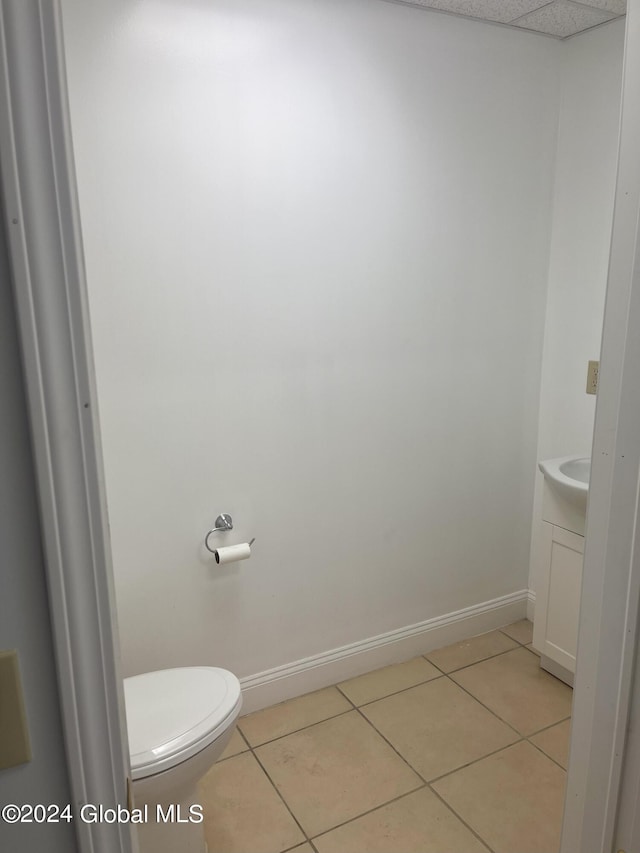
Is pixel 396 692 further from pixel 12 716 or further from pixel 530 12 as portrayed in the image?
pixel 530 12

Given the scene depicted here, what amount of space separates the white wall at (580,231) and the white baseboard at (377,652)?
769 mm

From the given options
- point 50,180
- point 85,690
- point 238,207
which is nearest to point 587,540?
point 85,690

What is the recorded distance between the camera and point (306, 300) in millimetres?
2186

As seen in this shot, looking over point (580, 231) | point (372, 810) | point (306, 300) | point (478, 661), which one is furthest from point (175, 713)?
point (580, 231)

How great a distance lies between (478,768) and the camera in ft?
6.79

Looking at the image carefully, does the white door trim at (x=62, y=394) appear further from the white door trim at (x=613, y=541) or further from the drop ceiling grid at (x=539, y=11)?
the drop ceiling grid at (x=539, y=11)

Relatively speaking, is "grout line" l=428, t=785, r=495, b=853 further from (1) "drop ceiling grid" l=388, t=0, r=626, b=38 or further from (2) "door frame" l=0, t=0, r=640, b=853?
(1) "drop ceiling grid" l=388, t=0, r=626, b=38

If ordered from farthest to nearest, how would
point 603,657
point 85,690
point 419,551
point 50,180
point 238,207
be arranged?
point 419,551 → point 238,207 → point 603,657 → point 85,690 → point 50,180

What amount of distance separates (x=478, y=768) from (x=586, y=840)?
3.03ft

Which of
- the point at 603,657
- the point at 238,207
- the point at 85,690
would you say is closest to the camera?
the point at 85,690

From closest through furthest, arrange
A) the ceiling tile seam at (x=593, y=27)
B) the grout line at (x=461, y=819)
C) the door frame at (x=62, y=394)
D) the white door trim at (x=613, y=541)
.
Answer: the door frame at (x=62, y=394)
the white door trim at (x=613, y=541)
the grout line at (x=461, y=819)
the ceiling tile seam at (x=593, y=27)

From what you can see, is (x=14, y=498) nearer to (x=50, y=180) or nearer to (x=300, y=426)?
(x=50, y=180)

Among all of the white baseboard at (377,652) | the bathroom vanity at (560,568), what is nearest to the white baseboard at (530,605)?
the white baseboard at (377,652)

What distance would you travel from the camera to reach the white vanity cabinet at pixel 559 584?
93.5 inches
